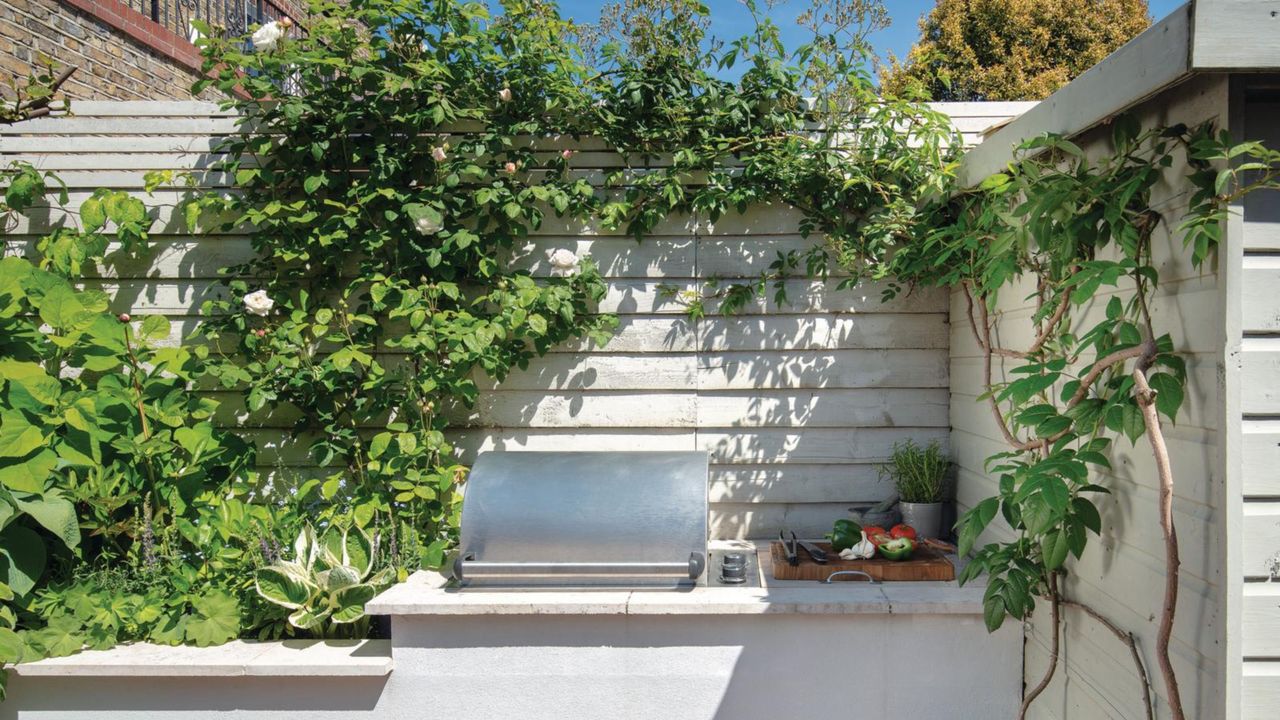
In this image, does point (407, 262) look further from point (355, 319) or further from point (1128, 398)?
point (1128, 398)

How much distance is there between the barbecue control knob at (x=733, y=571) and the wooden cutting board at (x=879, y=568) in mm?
123

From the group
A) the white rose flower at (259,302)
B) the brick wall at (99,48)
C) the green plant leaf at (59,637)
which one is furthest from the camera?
the brick wall at (99,48)

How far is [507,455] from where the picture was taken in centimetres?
277

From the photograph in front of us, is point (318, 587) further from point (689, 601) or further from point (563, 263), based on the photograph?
point (563, 263)

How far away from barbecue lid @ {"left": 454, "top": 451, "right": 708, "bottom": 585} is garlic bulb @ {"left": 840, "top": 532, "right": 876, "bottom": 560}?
1.81ft

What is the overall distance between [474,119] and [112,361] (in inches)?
62.7

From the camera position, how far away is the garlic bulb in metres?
2.70

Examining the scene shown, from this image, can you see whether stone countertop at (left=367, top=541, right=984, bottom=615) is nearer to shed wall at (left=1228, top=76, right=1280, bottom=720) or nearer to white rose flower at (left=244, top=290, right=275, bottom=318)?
shed wall at (left=1228, top=76, right=1280, bottom=720)

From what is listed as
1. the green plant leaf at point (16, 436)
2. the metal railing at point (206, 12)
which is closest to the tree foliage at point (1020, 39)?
the metal railing at point (206, 12)

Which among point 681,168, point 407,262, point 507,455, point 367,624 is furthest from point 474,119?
point 367,624

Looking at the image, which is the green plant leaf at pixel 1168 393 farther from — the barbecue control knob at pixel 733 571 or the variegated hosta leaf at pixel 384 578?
the variegated hosta leaf at pixel 384 578

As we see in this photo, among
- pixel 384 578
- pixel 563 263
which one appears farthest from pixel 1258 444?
pixel 384 578

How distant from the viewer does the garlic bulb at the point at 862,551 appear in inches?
106

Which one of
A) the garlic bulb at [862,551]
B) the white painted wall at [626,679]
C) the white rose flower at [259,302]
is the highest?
the white rose flower at [259,302]
